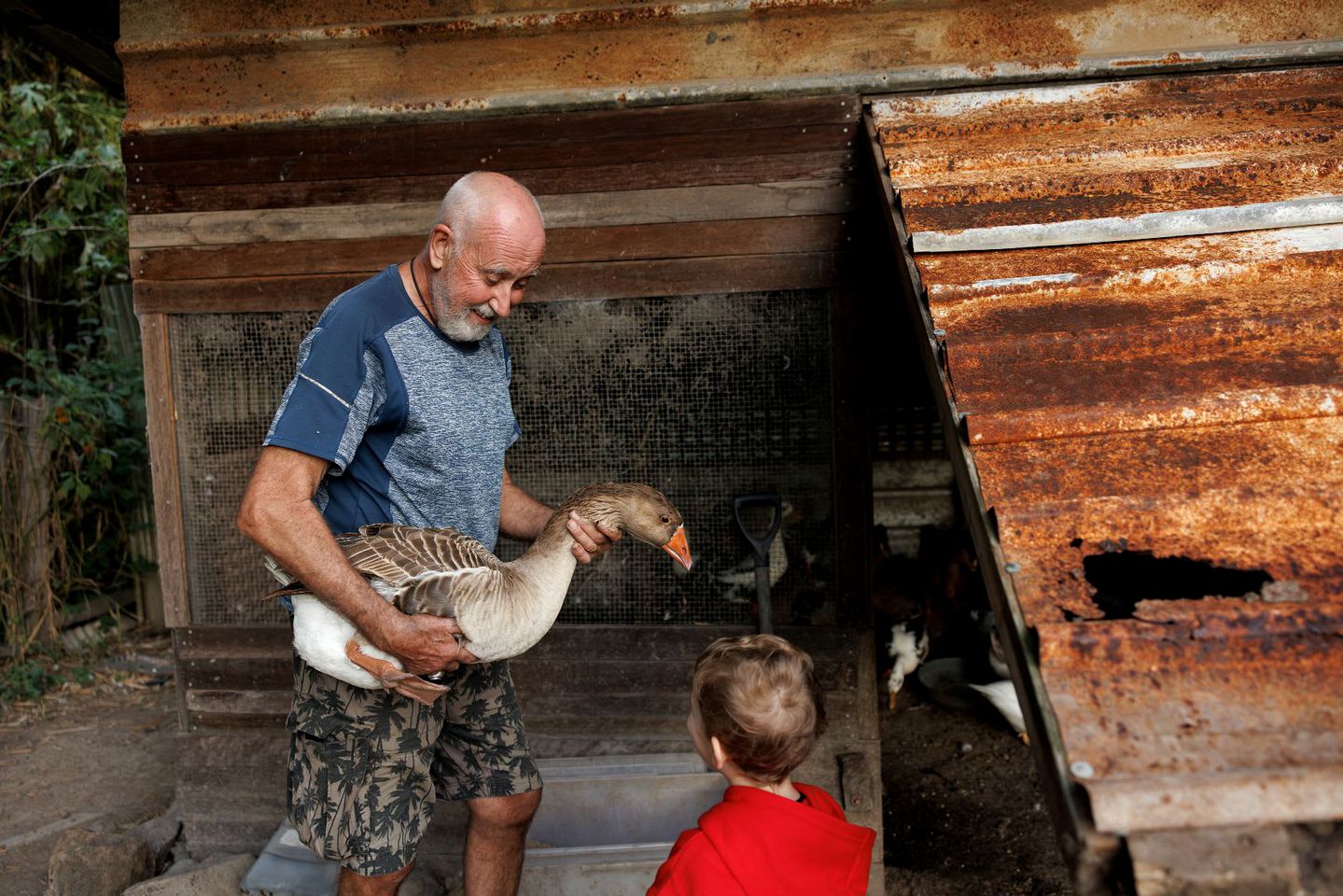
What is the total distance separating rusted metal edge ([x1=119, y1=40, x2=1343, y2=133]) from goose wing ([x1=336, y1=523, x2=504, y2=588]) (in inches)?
76.1

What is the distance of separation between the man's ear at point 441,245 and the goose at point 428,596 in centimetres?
70

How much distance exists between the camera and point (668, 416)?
3.78 meters

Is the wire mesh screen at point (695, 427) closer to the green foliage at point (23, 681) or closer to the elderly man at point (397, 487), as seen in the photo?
the elderly man at point (397, 487)

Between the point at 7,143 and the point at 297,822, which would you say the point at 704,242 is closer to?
the point at 297,822

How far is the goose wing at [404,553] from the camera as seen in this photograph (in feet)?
7.70

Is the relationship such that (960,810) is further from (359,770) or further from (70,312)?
(70,312)

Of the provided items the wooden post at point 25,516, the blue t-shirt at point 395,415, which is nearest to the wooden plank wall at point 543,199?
the blue t-shirt at point 395,415

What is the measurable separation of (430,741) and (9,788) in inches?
151

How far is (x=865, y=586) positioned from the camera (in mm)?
3754

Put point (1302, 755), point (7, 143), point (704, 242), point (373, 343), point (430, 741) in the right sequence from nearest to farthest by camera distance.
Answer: point (1302, 755)
point (373, 343)
point (430, 741)
point (704, 242)
point (7, 143)

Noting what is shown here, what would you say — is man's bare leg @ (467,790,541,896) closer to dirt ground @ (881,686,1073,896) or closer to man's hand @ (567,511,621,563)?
man's hand @ (567,511,621,563)

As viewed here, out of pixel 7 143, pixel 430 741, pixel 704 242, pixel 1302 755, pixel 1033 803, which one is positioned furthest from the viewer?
pixel 7 143

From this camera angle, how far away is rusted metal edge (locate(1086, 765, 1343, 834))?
1.27 m

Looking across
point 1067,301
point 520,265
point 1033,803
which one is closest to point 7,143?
point 520,265
